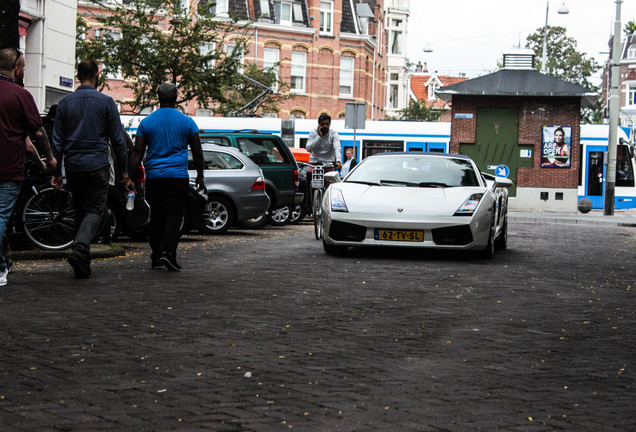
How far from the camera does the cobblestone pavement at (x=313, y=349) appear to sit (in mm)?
4168

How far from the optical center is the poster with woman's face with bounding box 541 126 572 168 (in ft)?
103

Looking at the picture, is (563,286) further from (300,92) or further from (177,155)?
(300,92)

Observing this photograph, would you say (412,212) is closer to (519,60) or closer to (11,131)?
(11,131)

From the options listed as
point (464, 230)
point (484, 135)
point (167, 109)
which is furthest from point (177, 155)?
point (484, 135)

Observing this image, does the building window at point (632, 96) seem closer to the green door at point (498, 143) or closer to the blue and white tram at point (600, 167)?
the blue and white tram at point (600, 167)

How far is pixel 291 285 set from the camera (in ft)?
28.2

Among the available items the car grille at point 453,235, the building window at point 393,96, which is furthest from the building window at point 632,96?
the car grille at point 453,235

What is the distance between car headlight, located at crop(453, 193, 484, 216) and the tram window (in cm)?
2499

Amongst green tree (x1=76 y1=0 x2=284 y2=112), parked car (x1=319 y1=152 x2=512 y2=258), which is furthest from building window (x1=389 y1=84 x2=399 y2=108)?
parked car (x1=319 y1=152 x2=512 y2=258)

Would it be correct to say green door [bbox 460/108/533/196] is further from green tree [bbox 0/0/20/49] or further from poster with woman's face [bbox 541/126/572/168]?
green tree [bbox 0/0/20/49]

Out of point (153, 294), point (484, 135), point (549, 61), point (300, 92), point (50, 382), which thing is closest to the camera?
point (50, 382)

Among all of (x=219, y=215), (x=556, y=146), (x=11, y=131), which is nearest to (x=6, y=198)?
(x=11, y=131)

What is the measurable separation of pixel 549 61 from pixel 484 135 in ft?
185

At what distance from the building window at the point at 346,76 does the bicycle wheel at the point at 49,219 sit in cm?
5196
